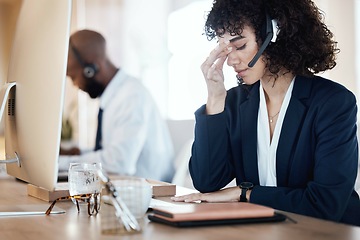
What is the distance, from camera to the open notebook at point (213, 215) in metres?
1.23

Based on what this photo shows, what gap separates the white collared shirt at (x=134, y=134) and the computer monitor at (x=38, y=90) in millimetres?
2778

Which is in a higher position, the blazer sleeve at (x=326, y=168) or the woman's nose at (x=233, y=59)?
the woman's nose at (x=233, y=59)

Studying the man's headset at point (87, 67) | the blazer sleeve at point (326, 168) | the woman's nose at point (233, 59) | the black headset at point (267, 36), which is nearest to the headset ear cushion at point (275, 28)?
the black headset at point (267, 36)

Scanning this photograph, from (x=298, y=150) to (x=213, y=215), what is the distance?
711mm

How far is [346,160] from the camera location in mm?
1777

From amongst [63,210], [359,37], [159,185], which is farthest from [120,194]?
[359,37]

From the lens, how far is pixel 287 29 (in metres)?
1.97

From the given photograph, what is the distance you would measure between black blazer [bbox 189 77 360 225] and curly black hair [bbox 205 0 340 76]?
8cm

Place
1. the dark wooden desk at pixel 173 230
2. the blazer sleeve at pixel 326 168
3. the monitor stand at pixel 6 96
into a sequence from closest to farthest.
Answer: the dark wooden desk at pixel 173 230
the monitor stand at pixel 6 96
the blazer sleeve at pixel 326 168

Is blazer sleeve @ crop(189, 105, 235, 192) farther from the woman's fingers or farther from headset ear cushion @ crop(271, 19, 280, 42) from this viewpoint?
headset ear cushion @ crop(271, 19, 280, 42)

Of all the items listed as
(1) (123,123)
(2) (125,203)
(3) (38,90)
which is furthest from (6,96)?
(1) (123,123)

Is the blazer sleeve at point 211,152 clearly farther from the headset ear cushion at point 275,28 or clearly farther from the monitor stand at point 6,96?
the monitor stand at point 6,96

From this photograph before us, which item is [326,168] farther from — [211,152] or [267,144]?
[211,152]

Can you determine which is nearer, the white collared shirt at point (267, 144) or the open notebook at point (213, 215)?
the open notebook at point (213, 215)
